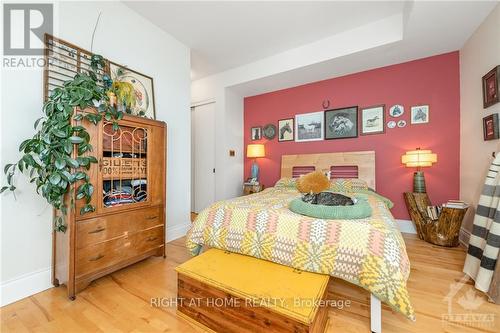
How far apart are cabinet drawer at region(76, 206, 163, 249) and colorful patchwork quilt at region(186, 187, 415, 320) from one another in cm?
57

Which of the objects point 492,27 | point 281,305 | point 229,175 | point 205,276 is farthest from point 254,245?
point 492,27

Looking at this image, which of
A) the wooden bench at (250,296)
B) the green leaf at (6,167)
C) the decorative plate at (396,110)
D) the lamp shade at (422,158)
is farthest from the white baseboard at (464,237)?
the green leaf at (6,167)

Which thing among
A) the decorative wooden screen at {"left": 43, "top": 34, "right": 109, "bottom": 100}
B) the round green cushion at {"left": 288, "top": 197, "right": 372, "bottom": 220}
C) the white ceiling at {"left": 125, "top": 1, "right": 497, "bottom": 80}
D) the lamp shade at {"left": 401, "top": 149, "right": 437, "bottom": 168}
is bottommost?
the round green cushion at {"left": 288, "top": 197, "right": 372, "bottom": 220}

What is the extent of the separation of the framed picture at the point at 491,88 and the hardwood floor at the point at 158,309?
1.71m

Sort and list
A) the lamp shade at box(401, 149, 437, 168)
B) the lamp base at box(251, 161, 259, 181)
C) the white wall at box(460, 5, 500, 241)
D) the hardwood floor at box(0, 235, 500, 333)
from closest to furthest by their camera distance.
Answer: the hardwood floor at box(0, 235, 500, 333) → the white wall at box(460, 5, 500, 241) → the lamp shade at box(401, 149, 437, 168) → the lamp base at box(251, 161, 259, 181)

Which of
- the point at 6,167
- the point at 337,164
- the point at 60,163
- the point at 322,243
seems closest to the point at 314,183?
the point at 322,243

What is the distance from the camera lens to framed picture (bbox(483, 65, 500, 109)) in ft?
6.57

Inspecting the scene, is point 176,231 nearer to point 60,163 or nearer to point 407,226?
point 60,163

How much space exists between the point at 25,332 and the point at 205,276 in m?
1.11

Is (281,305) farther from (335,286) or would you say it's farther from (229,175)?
(229,175)

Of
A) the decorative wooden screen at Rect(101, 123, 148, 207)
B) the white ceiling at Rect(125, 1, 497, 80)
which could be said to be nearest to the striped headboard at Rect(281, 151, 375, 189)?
the white ceiling at Rect(125, 1, 497, 80)

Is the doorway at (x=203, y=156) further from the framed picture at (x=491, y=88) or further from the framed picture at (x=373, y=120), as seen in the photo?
the framed picture at (x=491, y=88)

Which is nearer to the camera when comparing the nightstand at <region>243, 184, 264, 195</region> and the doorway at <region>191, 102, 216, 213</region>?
the nightstand at <region>243, 184, 264, 195</region>

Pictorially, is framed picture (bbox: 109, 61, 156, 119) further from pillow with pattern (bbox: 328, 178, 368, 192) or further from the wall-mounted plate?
the wall-mounted plate
